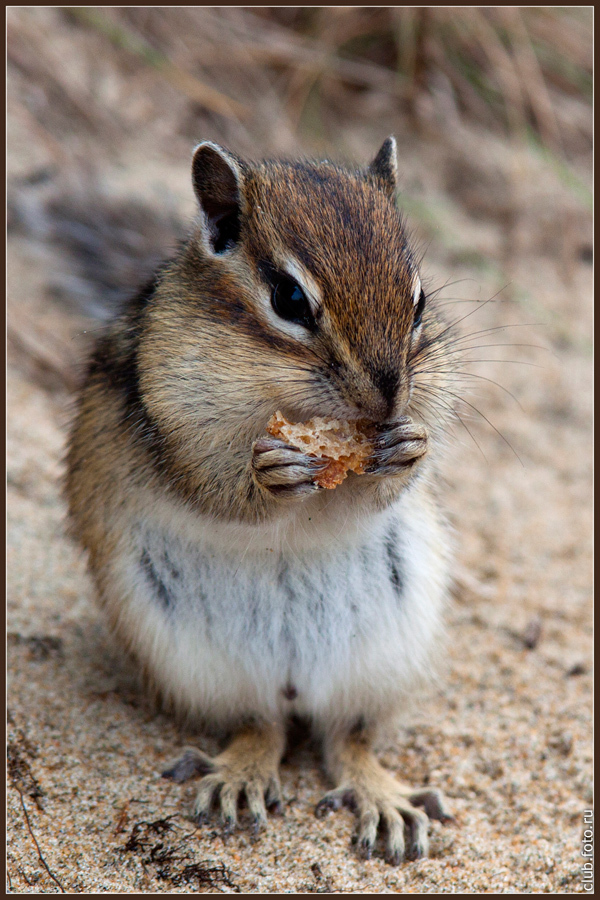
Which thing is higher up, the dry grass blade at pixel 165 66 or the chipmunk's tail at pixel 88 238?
the dry grass blade at pixel 165 66

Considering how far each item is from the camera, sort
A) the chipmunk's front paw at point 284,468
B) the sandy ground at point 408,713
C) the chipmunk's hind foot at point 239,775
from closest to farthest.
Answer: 1. the chipmunk's front paw at point 284,468
2. the sandy ground at point 408,713
3. the chipmunk's hind foot at point 239,775

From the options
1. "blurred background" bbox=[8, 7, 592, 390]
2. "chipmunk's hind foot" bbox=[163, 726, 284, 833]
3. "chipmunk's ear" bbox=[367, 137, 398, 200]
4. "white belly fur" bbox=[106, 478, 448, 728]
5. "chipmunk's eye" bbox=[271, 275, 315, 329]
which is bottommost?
"chipmunk's hind foot" bbox=[163, 726, 284, 833]

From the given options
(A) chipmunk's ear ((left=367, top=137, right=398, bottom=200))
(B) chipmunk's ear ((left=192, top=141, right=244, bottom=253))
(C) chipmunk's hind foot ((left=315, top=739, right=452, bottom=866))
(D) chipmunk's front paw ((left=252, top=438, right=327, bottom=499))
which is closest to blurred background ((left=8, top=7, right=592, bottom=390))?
(A) chipmunk's ear ((left=367, top=137, right=398, bottom=200))

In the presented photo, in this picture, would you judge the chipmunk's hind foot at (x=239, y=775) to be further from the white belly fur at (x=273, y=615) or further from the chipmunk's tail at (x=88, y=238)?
the chipmunk's tail at (x=88, y=238)

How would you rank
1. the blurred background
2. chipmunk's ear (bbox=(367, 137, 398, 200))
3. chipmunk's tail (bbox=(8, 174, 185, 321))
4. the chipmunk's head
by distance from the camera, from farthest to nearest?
A: 1. the blurred background
2. chipmunk's tail (bbox=(8, 174, 185, 321))
3. chipmunk's ear (bbox=(367, 137, 398, 200))
4. the chipmunk's head

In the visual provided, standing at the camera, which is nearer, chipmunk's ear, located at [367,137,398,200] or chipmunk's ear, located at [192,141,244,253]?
chipmunk's ear, located at [192,141,244,253]

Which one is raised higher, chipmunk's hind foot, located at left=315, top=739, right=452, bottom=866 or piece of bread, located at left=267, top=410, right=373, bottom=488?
piece of bread, located at left=267, top=410, right=373, bottom=488

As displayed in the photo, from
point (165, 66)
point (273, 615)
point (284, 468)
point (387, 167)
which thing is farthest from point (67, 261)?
point (284, 468)

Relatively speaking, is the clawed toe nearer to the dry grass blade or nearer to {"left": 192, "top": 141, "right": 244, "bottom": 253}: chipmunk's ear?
{"left": 192, "top": 141, "right": 244, "bottom": 253}: chipmunk's ear

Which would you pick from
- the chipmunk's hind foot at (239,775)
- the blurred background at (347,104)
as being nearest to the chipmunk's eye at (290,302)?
the chipmunk's hind foot at (239,775)
